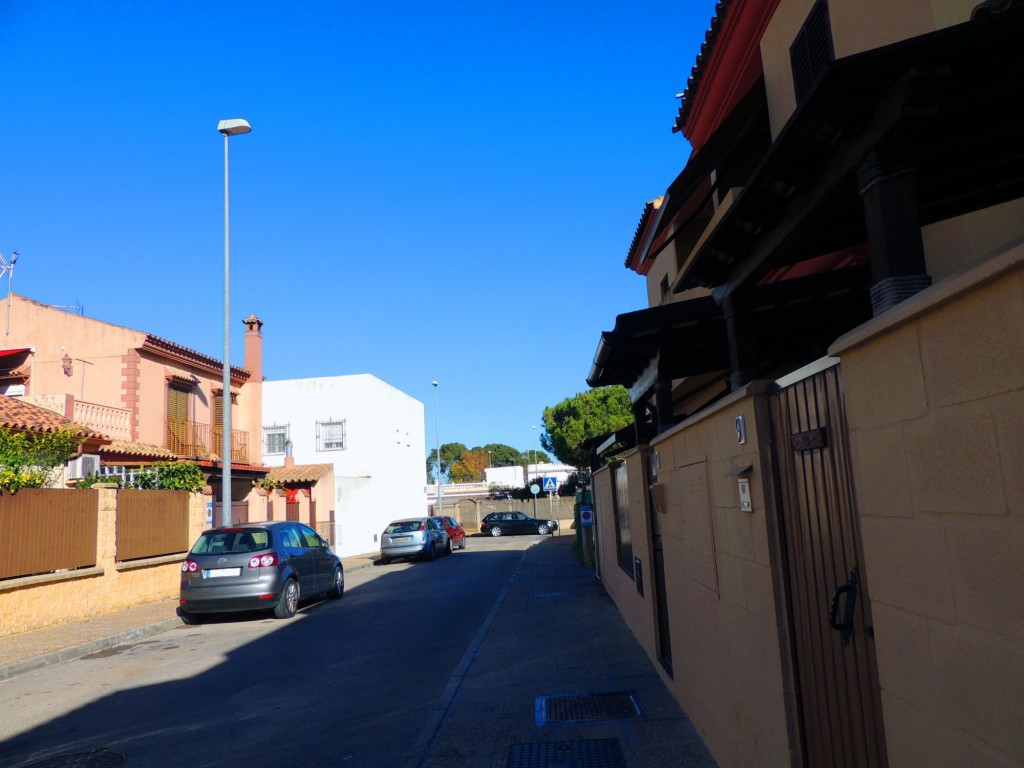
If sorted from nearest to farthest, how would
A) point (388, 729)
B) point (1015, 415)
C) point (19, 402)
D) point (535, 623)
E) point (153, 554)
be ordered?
point (1015, 415)
point (388, 729)
point (535, 623)
point (153, 554)
point (19, 402)

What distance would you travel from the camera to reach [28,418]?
17.2 m

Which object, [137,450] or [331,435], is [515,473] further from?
[137,450]

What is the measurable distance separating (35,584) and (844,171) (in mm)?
13178

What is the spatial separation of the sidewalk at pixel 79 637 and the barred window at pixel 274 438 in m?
22.9

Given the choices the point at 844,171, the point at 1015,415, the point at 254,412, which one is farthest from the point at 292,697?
the point at 254,412

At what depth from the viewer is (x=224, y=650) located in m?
10.4

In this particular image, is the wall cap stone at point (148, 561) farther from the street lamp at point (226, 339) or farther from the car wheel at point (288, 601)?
the car wheel at point (288, 601)

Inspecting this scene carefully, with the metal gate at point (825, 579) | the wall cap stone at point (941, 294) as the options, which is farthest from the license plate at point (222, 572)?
the wall cap stone at point (941, 294)

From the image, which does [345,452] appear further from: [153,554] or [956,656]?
[956,656]

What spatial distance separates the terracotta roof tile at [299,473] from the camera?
31.3 m

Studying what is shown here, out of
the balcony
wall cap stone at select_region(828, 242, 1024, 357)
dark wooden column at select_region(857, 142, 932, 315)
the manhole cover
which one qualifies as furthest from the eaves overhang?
the balcony

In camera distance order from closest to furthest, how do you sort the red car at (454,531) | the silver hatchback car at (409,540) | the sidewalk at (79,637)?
the sidewalk at (79,637)
the silver hatchback car at (409,540)
the red car at (454,531)

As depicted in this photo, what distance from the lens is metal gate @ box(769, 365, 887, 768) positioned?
290 cm

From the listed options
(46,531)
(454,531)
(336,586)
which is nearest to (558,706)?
(336,586)
